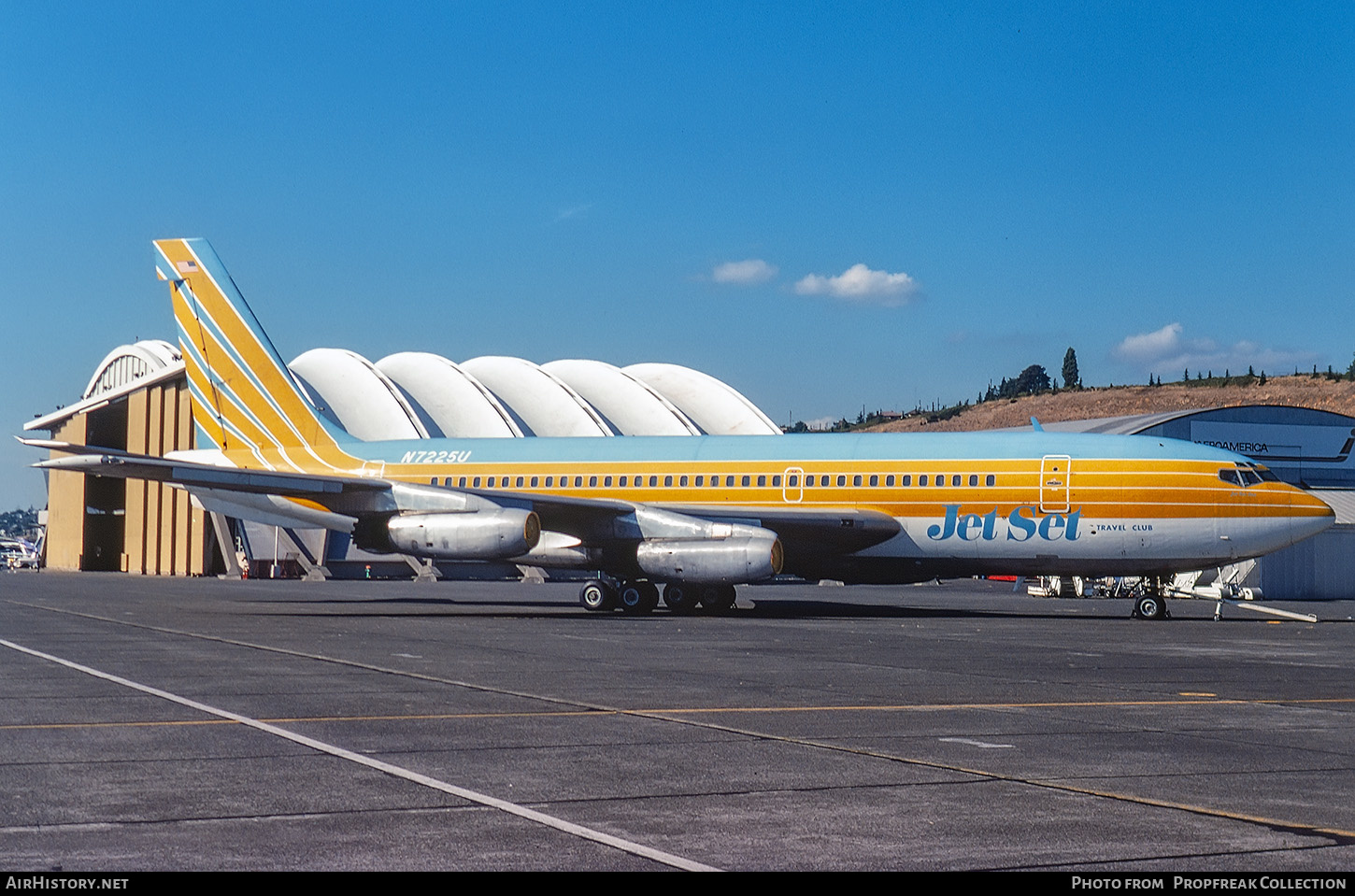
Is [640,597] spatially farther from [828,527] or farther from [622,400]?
[622,400]

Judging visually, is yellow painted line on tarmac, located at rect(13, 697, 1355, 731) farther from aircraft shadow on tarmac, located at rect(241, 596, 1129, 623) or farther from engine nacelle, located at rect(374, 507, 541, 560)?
engine nacelle, located at rect(374, 507, 541, 560)

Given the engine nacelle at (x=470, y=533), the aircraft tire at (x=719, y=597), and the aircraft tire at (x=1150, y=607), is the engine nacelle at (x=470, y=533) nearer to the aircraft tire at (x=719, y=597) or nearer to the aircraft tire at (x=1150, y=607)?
the aircraft tire at (x=719, y=597)

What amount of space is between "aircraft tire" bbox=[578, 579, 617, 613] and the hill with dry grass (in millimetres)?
119667

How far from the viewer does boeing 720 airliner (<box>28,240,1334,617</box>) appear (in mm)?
29266

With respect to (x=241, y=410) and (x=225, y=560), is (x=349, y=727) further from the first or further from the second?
(x=225, y=560)

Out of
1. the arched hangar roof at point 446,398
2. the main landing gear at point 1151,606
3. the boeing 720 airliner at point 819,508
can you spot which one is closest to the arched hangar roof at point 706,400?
the arched hangar roof at point 446,398

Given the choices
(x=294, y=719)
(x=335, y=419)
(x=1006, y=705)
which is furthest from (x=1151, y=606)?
(x=335, y=419)

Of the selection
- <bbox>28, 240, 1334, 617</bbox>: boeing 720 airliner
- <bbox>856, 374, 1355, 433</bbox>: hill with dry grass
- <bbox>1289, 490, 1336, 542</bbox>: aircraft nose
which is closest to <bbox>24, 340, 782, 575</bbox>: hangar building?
<bbox>28, 240, 1334, 617</bbox>: boeing 720 airliner

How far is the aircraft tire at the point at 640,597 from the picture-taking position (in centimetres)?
3238

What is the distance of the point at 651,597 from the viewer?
3241cm

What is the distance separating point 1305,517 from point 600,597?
52.9 ft

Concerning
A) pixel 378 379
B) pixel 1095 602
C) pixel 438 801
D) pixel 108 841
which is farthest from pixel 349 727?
pixel 378 379

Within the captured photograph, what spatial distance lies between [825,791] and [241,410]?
33156 mm

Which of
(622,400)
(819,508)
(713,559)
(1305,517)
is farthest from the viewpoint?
(622,400)
